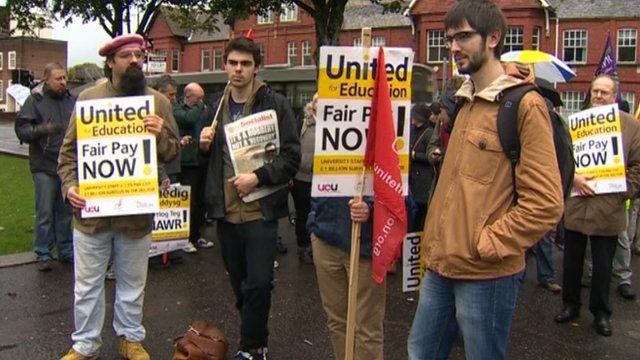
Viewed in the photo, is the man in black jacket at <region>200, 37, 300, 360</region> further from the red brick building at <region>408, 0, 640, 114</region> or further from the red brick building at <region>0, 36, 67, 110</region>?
the red brick building at <region>0, 36, 67, 110</region>

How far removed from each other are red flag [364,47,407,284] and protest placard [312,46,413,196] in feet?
0.25

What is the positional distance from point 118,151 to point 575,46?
4396cm

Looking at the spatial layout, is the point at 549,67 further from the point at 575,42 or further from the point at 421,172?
the point at 575,42

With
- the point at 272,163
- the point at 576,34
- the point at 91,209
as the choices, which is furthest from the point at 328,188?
the point at 576,34

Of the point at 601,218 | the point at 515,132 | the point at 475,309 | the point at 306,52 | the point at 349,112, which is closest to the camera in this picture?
the point at 515,132

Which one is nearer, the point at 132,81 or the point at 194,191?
the point at 132,81

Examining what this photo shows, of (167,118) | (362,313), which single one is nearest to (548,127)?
(362,313)

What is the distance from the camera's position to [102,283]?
429 centimetres

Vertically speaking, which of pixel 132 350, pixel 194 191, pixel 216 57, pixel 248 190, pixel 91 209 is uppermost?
pixel 216 57

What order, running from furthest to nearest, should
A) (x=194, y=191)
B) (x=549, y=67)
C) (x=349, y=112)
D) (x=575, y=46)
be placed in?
(x=575, y=46) < (x=549, y=67) < (x=194, y=191) < (x=349, y=112)

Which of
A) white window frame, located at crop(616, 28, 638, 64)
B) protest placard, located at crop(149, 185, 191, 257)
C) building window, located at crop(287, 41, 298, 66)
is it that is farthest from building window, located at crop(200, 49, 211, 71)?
protest placard, located at crop(149, 185, 191, 257)

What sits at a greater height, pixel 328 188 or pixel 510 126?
pixel 510 126

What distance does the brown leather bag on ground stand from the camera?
4.17 meters

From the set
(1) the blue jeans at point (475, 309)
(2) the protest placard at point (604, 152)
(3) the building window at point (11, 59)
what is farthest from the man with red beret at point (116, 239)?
(3) the building window at point (11, 59)
